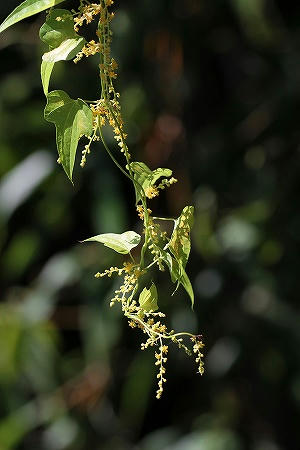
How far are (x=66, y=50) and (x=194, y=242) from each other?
1.62 meters

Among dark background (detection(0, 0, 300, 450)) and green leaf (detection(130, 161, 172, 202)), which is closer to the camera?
green leaf (detection(130, 161, 172, 202))

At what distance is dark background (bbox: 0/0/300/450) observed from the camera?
1995 millimetres

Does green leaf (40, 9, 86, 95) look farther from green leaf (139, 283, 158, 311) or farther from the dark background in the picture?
the dark background

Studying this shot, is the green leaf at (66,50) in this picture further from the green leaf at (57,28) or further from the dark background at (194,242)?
the dark background at (194,242)

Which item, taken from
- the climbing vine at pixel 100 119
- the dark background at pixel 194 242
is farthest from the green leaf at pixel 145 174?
the dark background at pixel 194 242

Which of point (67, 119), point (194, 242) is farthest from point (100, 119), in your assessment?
point (194, 242)

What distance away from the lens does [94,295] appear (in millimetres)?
1981

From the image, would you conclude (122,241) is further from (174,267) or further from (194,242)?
(194,242)

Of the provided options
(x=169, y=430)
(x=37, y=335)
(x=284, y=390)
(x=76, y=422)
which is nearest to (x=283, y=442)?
(x=284, y=390)

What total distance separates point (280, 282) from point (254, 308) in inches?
3.6

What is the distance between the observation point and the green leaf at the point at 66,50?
0.41m

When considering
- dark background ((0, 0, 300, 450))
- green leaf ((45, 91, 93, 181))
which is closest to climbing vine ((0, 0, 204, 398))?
green leaf ((45, 91, 93, 181))

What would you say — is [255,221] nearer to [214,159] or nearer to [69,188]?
[214,159]

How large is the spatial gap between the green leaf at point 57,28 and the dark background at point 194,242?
1520mm
